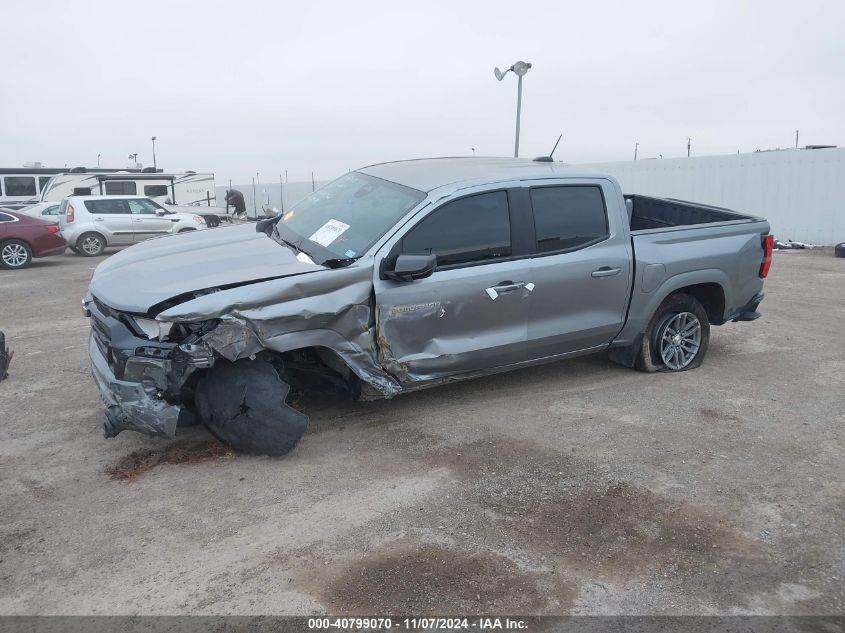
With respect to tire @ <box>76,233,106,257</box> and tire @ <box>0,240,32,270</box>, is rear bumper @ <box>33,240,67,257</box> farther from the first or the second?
tire @ <box>76,233,106,257</box>

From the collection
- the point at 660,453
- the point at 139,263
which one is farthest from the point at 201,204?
the point at 660,453

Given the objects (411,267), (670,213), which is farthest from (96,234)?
(411,267)

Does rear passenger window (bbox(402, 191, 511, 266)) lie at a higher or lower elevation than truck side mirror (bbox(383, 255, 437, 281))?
higher

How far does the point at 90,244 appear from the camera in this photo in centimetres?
1688

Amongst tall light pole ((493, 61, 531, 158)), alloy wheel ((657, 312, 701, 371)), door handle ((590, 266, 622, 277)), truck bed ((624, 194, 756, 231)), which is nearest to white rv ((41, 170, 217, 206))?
tall light pole ((493, 61, 531, 158))

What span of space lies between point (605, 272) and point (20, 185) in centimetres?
2858

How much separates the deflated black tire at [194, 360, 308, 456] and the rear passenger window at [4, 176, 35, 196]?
27.9 meters

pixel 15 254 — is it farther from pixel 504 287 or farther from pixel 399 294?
pixel 504 287

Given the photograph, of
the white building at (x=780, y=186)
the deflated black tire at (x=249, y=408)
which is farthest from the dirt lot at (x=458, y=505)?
the white building at (x=780, y=186)

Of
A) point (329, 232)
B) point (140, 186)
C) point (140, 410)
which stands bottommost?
point (140, 410)

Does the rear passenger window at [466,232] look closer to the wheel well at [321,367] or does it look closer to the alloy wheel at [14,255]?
the wheel well at [321,367]

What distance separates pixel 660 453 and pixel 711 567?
1.30 metres

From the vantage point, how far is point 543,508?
150 inches

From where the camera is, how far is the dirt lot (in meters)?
3.10
